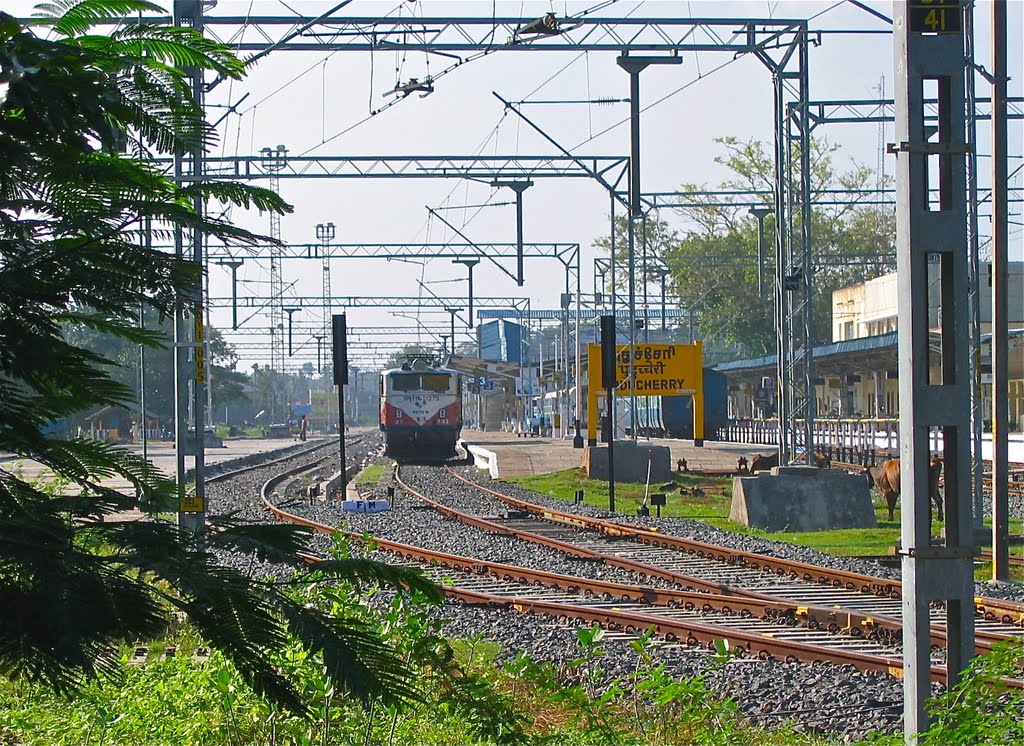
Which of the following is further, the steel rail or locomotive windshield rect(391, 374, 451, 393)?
locomotive windshield rect(391, 374, 451, 393)

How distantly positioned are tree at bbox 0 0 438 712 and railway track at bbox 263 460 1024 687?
535 cm

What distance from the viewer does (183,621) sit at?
247cm

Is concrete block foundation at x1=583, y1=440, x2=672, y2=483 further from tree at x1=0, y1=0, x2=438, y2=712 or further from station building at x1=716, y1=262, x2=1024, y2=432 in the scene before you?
tree at x1=0, y1=0, x2=438, y2=712

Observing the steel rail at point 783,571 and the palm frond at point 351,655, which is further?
the steel rail at point 783,571

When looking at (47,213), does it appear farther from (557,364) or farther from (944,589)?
(557,364)

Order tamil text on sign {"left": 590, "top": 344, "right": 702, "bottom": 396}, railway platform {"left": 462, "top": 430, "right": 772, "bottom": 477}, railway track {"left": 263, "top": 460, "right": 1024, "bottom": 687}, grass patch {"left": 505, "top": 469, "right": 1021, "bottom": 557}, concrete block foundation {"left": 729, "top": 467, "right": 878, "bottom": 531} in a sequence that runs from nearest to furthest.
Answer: railway track {"left": 263, "top": 460, "right": 1024, "bottom": 687}
grass patch {"left": 505, "top": 469, "right": 1021, "bottom": 557}
concrete block foundation {"left": 729, "top": 467, "right": 878, "bottom": 531}
railway platform {"left": 462, "top": 430, "right": 772, "bottom": 477}
tamil text on sign {"left": 590, "top": 344, "right": 702, "bottom": 396}

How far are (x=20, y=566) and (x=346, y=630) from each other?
1.91ft

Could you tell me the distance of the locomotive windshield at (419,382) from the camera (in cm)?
4281

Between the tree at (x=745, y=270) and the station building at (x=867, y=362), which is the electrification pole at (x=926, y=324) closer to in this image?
the station building at (x=867, y=362)

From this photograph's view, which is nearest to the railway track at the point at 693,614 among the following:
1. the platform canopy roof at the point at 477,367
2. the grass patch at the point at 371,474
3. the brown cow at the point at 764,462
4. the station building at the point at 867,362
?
the brown cow at the point at 764,462

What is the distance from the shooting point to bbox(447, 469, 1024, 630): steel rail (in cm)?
1084

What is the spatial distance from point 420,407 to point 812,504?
80.5 feet

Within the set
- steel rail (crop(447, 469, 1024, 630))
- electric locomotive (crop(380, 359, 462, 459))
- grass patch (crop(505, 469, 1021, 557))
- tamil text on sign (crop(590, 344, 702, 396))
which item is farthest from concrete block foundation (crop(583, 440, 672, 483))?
electric locomotive (crop(380, 359, 462, 459))

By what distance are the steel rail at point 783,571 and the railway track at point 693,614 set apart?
1.40 feet
